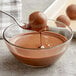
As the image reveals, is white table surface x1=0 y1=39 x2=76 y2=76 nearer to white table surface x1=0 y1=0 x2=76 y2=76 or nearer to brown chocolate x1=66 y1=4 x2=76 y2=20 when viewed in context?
white table surface x1=0 y1=0 x2=76 y2=76

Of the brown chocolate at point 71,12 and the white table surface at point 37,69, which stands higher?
the brown chocolate at point 71,12

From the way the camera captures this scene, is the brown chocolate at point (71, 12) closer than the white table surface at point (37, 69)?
No

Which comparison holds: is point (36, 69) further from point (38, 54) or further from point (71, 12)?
point (71, 12)

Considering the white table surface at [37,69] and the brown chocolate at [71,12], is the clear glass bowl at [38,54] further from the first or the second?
the brown chocolate at [71,12]

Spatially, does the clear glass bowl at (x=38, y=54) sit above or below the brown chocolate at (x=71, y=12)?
below

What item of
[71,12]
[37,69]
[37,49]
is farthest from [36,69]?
[71,12]

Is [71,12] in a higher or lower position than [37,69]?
higher

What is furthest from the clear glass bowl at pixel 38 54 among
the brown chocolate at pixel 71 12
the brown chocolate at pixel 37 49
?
the brown chocolate at pixel 71 12

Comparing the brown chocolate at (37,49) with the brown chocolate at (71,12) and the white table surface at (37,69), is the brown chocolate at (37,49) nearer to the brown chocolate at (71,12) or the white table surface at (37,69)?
the white table surface at (37,69)

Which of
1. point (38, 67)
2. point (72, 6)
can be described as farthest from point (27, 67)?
point (72, 6)

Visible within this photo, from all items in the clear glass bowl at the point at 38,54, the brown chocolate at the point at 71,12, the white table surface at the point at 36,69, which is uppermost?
the brown chocolate at the point at 71,12

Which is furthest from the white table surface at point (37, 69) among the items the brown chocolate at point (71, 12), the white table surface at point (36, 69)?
the brown chocolate at point (71, 12)

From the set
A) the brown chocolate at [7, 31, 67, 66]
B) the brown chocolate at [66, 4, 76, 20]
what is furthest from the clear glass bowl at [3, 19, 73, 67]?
the brown chocolate at [66, 4, 76, 20]

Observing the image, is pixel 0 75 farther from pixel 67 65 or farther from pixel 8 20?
pixel 8 20
